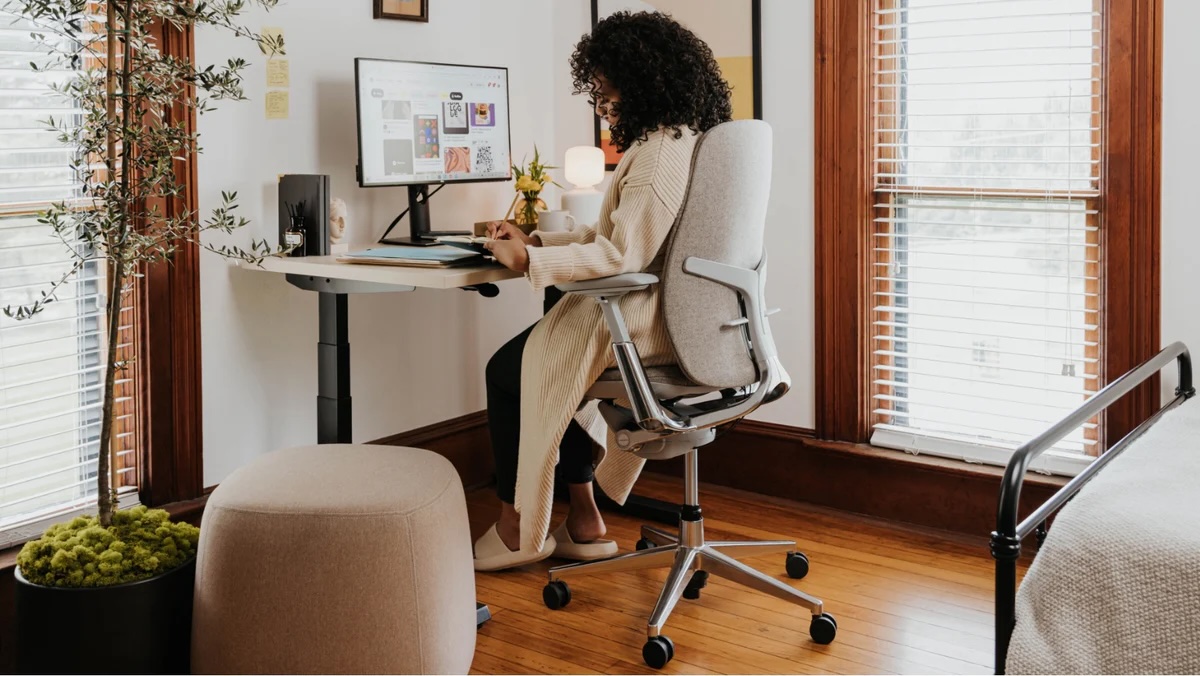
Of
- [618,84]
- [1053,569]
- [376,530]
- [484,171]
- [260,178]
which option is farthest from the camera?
[484,171]

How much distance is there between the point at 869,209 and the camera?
→ 11.0 ft

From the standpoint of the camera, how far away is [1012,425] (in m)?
3.15

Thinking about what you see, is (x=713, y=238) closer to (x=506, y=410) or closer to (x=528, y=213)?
(x=506, y=410)

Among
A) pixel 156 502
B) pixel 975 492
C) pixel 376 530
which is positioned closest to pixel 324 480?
pixel 376 530

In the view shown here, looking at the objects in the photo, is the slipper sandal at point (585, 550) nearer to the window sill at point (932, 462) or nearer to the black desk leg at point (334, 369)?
the black desk leg at point (334, 369)

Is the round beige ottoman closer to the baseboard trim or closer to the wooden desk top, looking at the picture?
the wooden desk top

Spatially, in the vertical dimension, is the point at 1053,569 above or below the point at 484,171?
below

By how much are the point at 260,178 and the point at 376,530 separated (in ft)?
4.26

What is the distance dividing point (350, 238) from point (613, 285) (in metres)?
1.19

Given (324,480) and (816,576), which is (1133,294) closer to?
(816,576)

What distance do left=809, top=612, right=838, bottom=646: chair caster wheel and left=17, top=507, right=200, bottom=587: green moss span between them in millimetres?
1336

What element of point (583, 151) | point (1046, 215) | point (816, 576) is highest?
point (583, 151)

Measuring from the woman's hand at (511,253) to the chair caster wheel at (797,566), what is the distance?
1057 mm

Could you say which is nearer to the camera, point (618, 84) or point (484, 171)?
A: point (618, 84)
